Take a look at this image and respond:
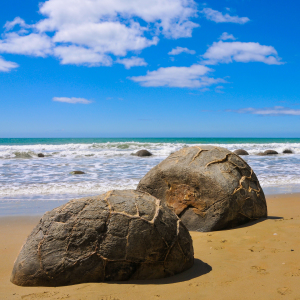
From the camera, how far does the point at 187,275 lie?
9.41ft

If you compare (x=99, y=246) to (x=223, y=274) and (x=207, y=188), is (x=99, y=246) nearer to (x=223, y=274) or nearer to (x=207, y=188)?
(x=223, y=274)

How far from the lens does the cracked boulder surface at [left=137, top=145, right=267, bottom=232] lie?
4.44 metres

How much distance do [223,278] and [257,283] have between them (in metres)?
0.30

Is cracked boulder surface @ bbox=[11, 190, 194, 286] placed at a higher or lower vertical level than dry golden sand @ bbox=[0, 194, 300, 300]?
higher

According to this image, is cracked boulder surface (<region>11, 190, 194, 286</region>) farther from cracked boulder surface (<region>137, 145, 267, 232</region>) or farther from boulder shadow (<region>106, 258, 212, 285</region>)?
cracked boulder surface (<region>137, 145, 267, 232</region>)

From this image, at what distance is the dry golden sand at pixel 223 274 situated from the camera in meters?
2.47

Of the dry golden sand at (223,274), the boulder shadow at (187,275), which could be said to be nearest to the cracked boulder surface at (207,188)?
the dry golden sand at (223,274)

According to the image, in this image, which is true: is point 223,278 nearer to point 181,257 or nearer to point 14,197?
point 181,257

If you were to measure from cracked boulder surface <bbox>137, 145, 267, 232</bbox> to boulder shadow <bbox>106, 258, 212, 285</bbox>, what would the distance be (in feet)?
4.24

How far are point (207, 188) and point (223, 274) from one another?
68.3 inches

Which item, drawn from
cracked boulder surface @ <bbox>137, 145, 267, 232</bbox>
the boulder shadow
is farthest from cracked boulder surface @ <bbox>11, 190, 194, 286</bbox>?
cracked boulder surface @ <bbox>137, 145, 267, 232</bbox>

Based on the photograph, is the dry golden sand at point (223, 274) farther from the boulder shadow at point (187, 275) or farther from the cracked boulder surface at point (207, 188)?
the cracked boulder surface at point (207, 188)

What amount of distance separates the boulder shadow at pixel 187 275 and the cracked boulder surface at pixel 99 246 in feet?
0.13

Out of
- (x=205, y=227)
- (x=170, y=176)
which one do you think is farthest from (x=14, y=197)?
(x=205, y=227)
